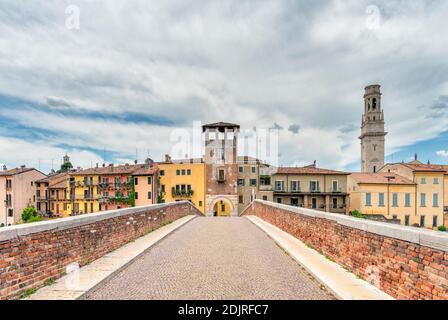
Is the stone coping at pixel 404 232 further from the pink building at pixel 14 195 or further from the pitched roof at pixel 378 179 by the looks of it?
the pink building at pixel 14 195

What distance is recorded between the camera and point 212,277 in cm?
568

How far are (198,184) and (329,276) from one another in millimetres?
37203

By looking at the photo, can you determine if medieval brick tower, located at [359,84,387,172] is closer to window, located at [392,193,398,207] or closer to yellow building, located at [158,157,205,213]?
window, located at [392,193,398,207]

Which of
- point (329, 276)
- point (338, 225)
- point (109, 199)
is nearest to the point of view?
point (329, 276)

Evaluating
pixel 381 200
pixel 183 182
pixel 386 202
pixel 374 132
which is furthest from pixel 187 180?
pixel 374 132

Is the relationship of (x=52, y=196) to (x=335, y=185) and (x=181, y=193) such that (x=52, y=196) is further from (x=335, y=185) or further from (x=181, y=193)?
(x=335, y=185)

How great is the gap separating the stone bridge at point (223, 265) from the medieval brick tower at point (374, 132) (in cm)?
6607

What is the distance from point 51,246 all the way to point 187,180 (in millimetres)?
37573

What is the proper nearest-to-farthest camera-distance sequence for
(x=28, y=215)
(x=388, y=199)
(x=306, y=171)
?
(x=388, y=199) → (x=306, y=171) → (x=28, y=215)

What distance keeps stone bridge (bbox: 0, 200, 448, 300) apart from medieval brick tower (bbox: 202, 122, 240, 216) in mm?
32204

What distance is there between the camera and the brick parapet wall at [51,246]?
161 inches
